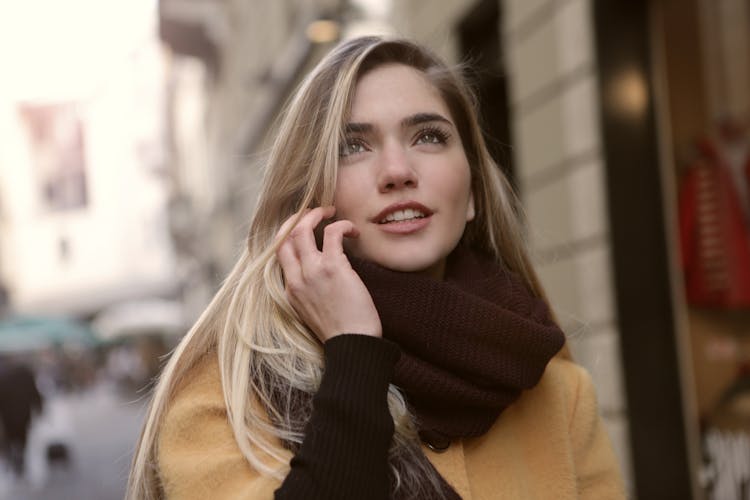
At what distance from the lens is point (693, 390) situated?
169 inches

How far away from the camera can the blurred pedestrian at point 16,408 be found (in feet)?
31.6

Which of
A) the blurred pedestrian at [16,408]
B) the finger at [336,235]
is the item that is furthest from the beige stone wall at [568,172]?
the blurred pedestrian at [16,408]

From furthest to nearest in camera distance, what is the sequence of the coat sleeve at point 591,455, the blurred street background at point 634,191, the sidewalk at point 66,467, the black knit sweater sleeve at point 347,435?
the sidewalk at point 66,467
the blurred street background at point 634,191
the coat sleeve at point 591,455
the black knit sweater sleeve at point 347,435

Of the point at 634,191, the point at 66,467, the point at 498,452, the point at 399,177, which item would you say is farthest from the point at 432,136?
the point at 66,467

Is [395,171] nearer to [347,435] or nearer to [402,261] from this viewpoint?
[402,261]

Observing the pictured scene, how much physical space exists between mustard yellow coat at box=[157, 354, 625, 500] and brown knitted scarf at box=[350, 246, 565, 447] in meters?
0.09

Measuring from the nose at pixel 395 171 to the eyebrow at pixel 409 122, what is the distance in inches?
2.2

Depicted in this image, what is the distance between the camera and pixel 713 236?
14.3 feet

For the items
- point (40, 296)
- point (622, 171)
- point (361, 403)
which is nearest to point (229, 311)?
point (361, 403)

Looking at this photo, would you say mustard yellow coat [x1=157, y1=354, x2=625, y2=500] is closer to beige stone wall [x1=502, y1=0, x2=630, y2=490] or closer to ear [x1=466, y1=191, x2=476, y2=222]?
ear [x1=466, y1=191, x2=476, y2=222]

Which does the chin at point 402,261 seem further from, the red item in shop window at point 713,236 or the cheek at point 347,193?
the red item in shop window at point 713,236

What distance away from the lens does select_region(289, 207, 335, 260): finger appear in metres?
1.67

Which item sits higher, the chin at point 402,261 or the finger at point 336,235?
the finger at point 336,235

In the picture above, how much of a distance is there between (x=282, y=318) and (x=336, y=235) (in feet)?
0.65
